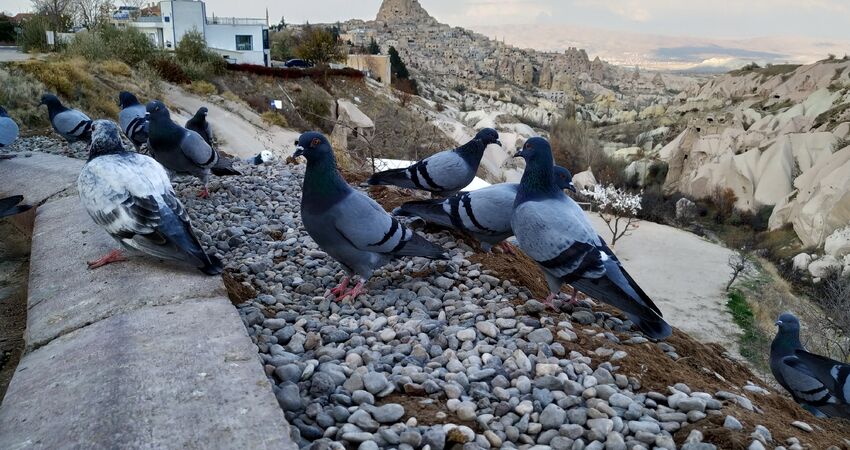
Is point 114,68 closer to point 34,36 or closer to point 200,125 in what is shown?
point 34,36

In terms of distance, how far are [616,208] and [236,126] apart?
1471 cm

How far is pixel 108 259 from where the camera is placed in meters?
3.78

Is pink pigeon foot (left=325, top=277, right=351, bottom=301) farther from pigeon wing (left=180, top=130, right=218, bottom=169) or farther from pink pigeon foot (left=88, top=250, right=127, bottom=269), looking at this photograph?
pigeon wing (left=180, top=130, right=218, bottom=169)

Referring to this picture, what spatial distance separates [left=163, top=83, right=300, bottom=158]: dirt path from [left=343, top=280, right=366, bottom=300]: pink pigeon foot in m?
13.3

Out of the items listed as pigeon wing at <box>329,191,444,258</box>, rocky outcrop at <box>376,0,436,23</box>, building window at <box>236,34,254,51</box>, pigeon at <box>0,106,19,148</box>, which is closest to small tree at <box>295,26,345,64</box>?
building window at <box>236,34,254,51</box>

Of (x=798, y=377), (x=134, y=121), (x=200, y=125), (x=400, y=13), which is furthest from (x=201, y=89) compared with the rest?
(x=400, y=13)

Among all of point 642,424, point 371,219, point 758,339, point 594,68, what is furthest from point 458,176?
point 594,68

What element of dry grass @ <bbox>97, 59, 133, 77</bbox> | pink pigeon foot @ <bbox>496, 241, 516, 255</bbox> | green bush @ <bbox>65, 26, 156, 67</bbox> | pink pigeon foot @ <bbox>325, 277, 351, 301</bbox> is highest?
green bush @ <bbox>65, 26, 156, 67</bbox>

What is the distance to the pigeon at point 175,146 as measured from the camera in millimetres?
6074

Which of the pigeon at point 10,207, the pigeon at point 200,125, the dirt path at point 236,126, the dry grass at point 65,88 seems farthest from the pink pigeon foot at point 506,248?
the dirt path at point 236,126

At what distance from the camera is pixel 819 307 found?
16.3 meters

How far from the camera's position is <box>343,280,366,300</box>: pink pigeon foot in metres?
3.90

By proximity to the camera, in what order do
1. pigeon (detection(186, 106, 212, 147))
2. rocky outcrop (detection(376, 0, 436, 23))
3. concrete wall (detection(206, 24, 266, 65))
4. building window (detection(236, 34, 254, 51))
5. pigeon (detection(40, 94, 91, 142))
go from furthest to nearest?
rocky outcrop (detection(376, 0, 436, 23)) → building window (detection(236, 34, 254, 51)) → concrete wall (detection(206, 24, 266, 65)) → pigeon (detection(40, 94, 91, 142)) → pigeon (detection(186, 106, 212, 147))

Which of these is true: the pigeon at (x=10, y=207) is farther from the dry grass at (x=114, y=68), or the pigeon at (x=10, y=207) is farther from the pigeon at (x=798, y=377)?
the dry grass at (x=114, y=68)
